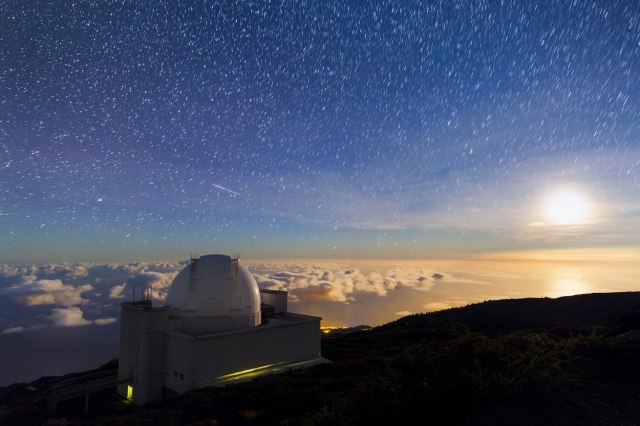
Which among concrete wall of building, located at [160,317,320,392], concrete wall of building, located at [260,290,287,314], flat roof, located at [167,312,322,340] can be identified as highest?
Result: concrete wall of building, located at [260,290,287,314]

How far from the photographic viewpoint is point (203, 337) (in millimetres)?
19281

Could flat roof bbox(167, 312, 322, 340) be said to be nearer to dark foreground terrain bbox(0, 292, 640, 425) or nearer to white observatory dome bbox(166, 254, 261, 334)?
white observatory dome bbox(166, 254, 261, 334)

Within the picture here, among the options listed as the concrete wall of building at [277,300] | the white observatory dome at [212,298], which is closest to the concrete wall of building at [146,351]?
the white observatory dome at [212,298]

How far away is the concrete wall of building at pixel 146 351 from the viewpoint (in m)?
20.3

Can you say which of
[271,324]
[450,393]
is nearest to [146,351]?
[271,324]

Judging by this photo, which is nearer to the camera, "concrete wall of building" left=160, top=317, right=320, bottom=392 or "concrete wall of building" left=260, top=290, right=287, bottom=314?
"concrete wall of building" left=160, top=317, right=320, bottom=392

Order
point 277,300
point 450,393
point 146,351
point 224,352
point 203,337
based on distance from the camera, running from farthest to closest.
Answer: point 277,300 < point 146,351 < point 224,352 < point 203,337 < point 450,393

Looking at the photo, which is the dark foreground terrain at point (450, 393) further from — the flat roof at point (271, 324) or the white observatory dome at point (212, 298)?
the white observatory dome at point (212, 298)

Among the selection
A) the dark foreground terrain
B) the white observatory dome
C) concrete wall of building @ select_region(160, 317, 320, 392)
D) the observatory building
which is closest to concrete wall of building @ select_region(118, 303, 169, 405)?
the observatory building

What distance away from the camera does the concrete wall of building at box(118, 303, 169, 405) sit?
20.3m

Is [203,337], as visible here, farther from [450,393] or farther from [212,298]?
[450,393]

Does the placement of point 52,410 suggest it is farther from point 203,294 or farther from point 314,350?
point 314,350

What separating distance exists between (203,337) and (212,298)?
8.90 feet

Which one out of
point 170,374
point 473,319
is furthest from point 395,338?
point 170,374
